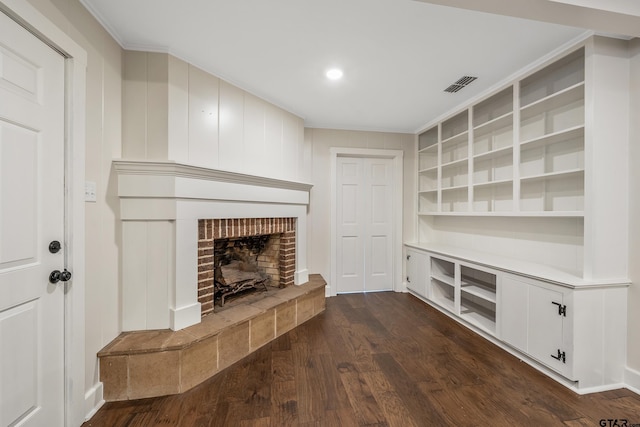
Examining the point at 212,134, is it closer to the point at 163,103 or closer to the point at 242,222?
the point at 163,103

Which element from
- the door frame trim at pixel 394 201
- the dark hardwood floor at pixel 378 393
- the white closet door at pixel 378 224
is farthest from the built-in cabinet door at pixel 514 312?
the white closet door at pixel 378 224

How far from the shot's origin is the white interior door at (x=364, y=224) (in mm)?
4020

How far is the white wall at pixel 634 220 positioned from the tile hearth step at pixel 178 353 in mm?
2789

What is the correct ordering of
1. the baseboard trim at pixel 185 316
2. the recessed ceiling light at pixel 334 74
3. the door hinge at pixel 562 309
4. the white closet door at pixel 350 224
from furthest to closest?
1. the white closet door at pixel 350 224
2. the recessed ceiling light at pixel 334 74
3. the baseboard trim at pixel 185 316
4. the door hinge at pixel 562 309

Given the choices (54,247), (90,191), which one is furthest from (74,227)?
(90,191)

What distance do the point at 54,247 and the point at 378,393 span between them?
85.2 inches

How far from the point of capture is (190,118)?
2197mm

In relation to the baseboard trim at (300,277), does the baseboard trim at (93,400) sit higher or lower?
lower

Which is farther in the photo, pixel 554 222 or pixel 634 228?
pixel 554 222

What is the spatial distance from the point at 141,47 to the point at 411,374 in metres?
3.27

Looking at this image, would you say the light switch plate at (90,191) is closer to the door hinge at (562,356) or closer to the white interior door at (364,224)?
the white interior door at (364,224)

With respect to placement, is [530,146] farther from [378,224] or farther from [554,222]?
[378,224]

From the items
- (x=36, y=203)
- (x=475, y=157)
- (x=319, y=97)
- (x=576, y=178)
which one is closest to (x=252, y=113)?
(x=319, y=97)

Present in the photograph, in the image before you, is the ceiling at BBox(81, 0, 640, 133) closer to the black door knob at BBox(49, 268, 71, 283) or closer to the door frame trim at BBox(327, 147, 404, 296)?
the door frame trim at BBox(327, 147, 404, 296)
